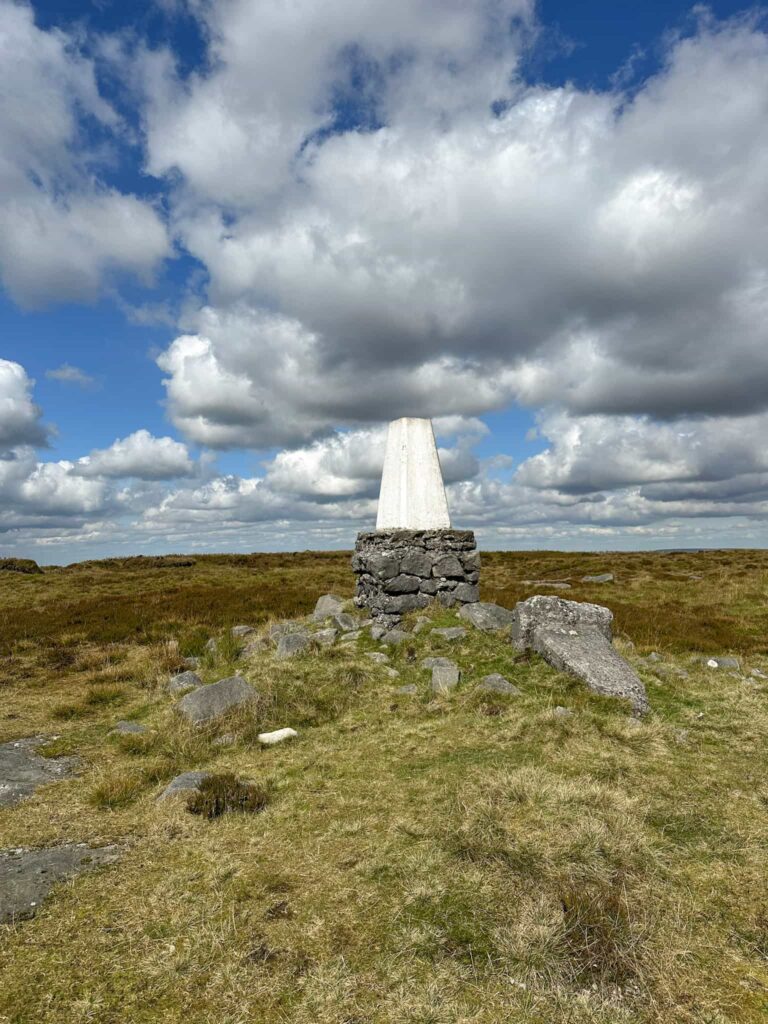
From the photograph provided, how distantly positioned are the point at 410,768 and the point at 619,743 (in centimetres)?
287

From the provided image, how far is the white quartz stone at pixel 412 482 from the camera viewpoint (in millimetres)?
14180

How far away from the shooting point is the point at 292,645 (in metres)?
12.4

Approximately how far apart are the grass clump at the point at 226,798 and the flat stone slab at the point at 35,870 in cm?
95

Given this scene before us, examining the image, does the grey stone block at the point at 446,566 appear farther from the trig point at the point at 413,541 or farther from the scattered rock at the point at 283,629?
the scattered rock at the point at 283,629

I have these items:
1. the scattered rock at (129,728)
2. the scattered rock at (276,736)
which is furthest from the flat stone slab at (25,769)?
the scattered rock at (276,736)

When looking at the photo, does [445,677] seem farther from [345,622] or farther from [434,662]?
[345,622]

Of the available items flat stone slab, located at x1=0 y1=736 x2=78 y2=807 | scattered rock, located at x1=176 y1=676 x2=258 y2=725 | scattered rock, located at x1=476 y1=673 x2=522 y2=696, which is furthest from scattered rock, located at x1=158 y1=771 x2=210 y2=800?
scattered rock, located at x1=476 y1=673 x2=522 y2=696

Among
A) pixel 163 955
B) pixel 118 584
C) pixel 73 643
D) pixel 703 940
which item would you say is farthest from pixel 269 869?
pixel 118 584

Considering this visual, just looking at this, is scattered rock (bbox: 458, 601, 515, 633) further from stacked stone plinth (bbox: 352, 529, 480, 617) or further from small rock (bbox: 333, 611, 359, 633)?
small rock (bbox: 333, 611, 359, 633)

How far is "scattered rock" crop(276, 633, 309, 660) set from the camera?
1218 centimetres

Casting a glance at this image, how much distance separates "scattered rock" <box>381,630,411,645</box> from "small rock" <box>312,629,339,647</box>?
116 cm

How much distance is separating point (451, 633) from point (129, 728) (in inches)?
247

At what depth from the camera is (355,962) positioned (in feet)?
13.3

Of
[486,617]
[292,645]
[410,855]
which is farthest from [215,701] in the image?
[486,617]
